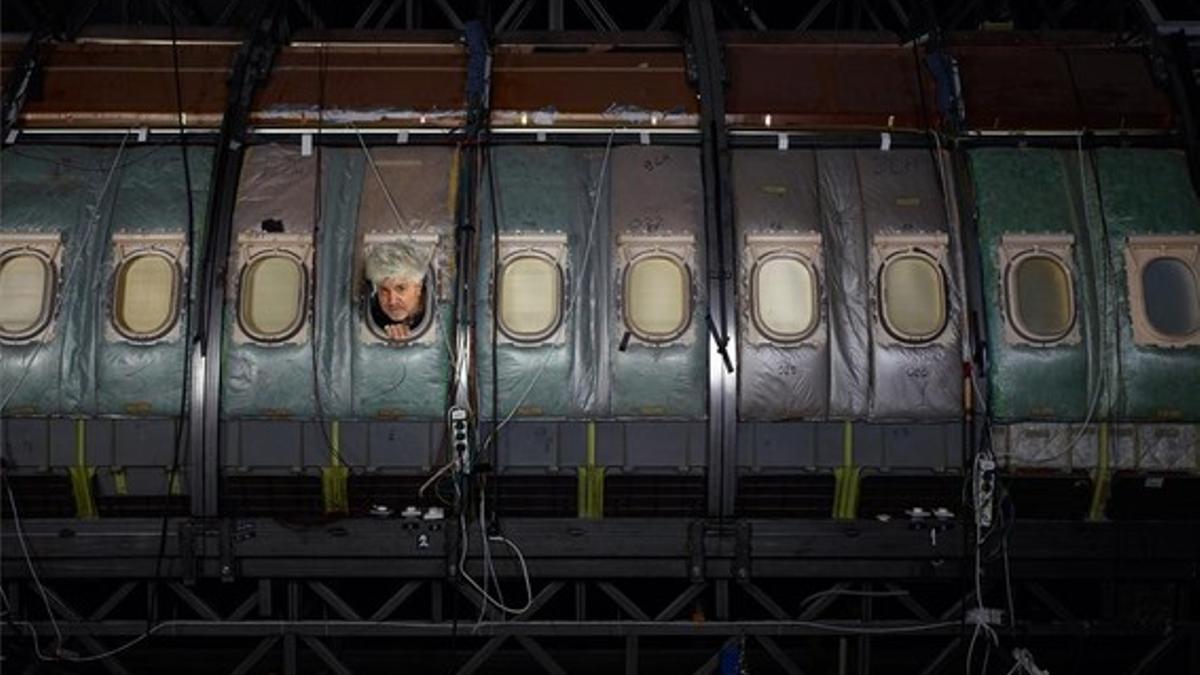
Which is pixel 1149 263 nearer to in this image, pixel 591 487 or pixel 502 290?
pixel 591 487

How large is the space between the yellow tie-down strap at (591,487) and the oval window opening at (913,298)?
2599 millimetres

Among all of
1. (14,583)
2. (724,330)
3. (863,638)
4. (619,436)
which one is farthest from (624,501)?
(14,583)

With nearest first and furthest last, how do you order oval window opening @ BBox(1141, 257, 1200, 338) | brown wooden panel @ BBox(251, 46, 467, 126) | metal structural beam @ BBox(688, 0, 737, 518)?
metal structural beam @ BBox(688, 0, 737, 518) → oval window opening @ BBox(1141, 257, 1200, 338) → brown wooden panel @ BBox(251, 46, 467, 126)

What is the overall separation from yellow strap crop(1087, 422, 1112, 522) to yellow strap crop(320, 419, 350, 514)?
612 cm

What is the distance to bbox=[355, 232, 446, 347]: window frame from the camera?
28.7 ft

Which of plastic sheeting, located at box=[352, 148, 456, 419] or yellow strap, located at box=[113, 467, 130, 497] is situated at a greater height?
plastic sheeting, located at box=[352, 148, 456, 419]

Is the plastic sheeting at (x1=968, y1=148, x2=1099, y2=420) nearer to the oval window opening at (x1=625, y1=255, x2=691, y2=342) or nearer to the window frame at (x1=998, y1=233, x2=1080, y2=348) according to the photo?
the window frame at (x1=998, y1=233, x2=1080, y2=348)

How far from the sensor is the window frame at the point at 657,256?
8789 mm

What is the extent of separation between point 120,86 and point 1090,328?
8.61m

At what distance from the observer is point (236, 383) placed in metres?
8.73

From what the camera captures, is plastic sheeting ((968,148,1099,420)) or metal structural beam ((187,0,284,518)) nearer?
metal structural beam ((187,0,284,518))

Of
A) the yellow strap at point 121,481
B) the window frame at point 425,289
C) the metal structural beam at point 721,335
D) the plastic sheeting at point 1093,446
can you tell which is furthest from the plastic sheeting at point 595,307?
the yellow strap at point 121,481

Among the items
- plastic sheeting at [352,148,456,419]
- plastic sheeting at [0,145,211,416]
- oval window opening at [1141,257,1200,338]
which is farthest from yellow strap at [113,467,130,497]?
oval window opening at [1141,257,1200,338]

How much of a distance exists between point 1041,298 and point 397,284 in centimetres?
528
